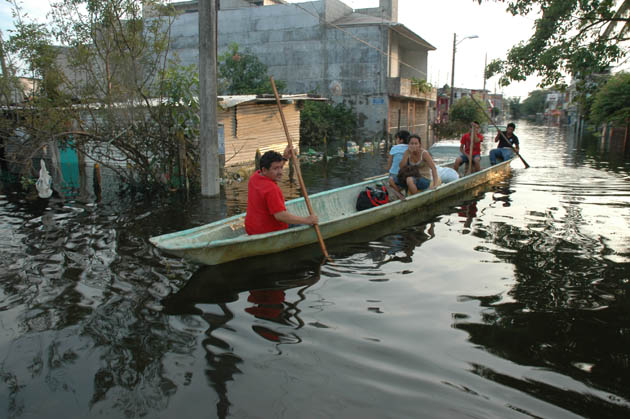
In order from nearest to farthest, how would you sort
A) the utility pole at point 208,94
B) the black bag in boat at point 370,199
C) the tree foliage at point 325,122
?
the black bag in boat at point 370,199
the utility pole at point 208,94
the tree foliage at point 325,122

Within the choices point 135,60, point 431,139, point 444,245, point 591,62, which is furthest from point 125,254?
point 431,139

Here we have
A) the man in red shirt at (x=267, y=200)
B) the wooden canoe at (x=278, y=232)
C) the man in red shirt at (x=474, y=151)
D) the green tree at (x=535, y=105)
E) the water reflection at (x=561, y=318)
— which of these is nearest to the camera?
the water reflection at (x=561, y=318)

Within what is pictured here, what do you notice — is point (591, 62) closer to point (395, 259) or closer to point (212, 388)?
point (395, 259)

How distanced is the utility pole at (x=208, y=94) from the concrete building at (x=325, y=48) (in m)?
15.8

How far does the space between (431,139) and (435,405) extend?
3278cm

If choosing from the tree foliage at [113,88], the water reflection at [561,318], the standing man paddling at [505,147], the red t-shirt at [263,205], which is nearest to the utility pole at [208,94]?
the tree foliage at [113,88]

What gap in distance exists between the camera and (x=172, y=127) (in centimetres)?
1113

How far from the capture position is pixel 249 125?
52.6 ft

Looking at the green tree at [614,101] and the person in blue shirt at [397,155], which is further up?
the green tree at [614,101]

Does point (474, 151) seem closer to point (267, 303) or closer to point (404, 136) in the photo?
point (404, 136)

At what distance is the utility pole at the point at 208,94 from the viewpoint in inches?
364

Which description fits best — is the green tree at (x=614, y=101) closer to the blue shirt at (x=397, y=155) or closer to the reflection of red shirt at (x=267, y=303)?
the blue shirt at (x=397, y=155)

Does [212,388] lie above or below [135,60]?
below

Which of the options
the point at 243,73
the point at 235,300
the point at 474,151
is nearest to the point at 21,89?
the point at 235,300
